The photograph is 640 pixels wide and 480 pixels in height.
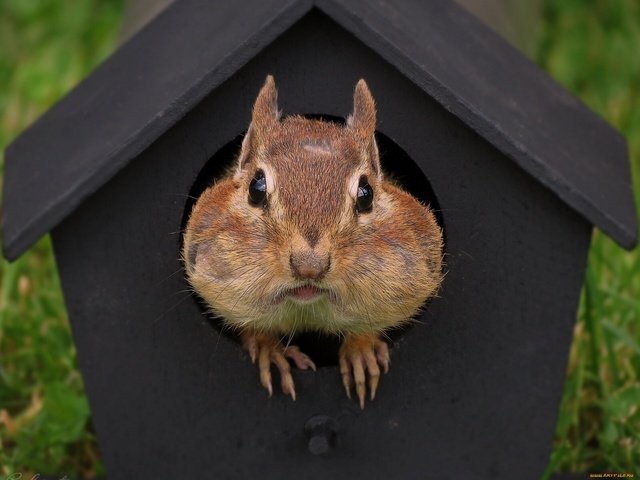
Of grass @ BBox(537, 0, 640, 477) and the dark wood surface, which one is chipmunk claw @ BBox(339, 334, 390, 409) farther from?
grass @ BBox(537, 0, 640, 477)

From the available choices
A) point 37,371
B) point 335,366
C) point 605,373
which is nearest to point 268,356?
point 335,366

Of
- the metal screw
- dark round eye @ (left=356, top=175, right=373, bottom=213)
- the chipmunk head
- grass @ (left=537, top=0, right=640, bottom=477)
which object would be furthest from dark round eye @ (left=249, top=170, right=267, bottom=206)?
grass @ (left=537, top=0, right=640, bottom=477)

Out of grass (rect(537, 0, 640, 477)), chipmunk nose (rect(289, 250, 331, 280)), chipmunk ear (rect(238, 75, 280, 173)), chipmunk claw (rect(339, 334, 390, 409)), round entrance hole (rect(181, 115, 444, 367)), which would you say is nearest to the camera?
chipmunk nose (rect(289, 250, 331, 280))

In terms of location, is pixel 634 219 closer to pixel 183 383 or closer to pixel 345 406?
pixel 345 406

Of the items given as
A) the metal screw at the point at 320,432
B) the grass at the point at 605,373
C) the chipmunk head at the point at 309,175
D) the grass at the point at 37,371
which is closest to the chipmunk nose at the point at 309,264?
the chipmunk head at the point at 309,175

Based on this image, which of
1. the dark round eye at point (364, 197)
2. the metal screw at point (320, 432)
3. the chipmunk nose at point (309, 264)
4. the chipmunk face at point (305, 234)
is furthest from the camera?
the metal screw at point (320, 432)

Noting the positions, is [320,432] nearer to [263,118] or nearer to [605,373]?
[263,118]

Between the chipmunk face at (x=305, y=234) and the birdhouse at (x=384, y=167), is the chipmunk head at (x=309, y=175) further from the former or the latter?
the birdhouse at (x=384, y=167)

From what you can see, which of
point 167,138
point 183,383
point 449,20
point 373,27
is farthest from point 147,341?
point 449,20
